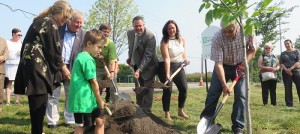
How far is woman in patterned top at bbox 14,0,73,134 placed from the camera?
152 inches

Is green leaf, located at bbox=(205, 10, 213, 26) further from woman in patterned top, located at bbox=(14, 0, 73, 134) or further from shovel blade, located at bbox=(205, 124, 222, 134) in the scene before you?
woman in patterned top, located at bbox=(14, 0, 73, 134)

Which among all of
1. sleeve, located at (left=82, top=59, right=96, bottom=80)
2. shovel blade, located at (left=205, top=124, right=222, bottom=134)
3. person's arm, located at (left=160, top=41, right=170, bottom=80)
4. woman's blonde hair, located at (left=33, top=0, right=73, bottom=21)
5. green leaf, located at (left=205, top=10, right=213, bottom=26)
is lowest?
shovel blade, located at (left=205, top=124, right=222, bottom=134)

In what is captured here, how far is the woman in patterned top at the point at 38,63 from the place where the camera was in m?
3.86

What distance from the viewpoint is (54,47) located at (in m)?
4.01

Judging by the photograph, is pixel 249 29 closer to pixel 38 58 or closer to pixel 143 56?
pixel 38 58

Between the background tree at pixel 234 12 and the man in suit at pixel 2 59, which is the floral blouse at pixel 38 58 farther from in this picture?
the man in suit at pixel 2 59

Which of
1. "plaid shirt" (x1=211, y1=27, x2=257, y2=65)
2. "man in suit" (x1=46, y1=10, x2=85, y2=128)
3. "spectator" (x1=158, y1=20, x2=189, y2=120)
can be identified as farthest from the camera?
"spectator" (x1=158, y1=20, x2=189, y2=120)

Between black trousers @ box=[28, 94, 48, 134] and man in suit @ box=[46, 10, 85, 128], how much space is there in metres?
1.16

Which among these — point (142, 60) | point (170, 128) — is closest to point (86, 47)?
point (170, 128)

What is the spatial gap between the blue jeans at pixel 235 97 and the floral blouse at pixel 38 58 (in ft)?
6.94

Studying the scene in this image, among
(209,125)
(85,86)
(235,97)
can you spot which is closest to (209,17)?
(85,86)

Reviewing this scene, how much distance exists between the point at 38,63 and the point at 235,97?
2.51 m

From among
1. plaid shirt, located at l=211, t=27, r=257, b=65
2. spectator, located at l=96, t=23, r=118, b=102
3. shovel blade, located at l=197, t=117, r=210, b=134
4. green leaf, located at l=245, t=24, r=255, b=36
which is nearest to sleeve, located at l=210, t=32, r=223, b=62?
plaid shirt, located at l=211, t=27, r=257, b=65

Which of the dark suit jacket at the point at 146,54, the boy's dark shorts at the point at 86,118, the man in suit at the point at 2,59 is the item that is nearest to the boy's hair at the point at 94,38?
the boy's dark shorts at the point at 86,118
